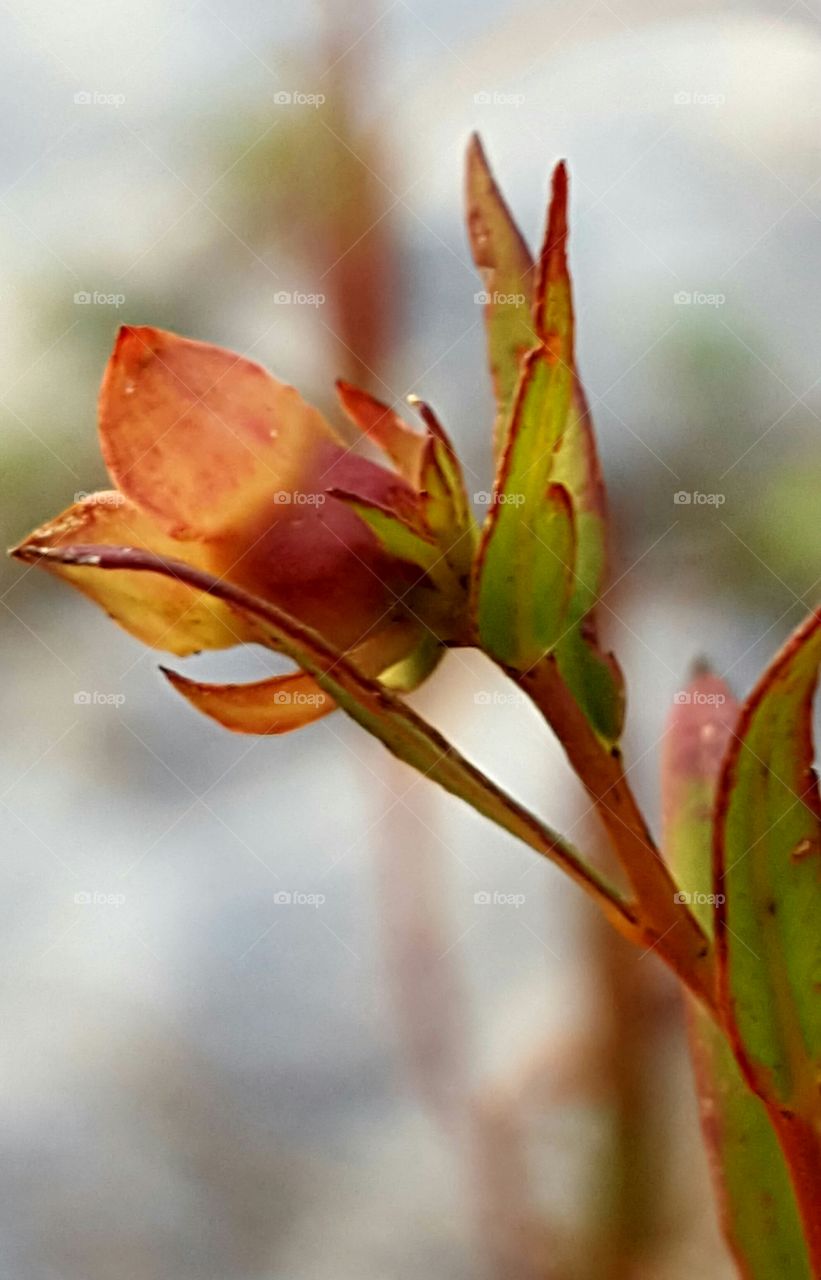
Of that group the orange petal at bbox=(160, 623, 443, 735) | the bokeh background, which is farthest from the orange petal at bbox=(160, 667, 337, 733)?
the bokeh background

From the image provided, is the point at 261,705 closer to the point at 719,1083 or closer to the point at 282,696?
the point at 282,696

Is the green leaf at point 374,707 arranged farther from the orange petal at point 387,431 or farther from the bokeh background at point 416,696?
the bokeh background at point 416,696

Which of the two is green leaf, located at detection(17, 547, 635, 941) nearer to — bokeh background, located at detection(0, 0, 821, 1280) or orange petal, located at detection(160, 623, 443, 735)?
orange petal, located at detection(160, 623, 443, 735)

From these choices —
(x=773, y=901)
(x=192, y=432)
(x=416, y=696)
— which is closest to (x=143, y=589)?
(x=192, y=432)

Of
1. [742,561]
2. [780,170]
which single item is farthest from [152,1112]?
[780,170]

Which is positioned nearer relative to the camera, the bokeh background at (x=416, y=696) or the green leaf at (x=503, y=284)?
the green leaf at (x=503, y=284)

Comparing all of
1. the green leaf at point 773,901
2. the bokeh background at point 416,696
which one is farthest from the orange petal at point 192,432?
the bokeh background at point 416,696
